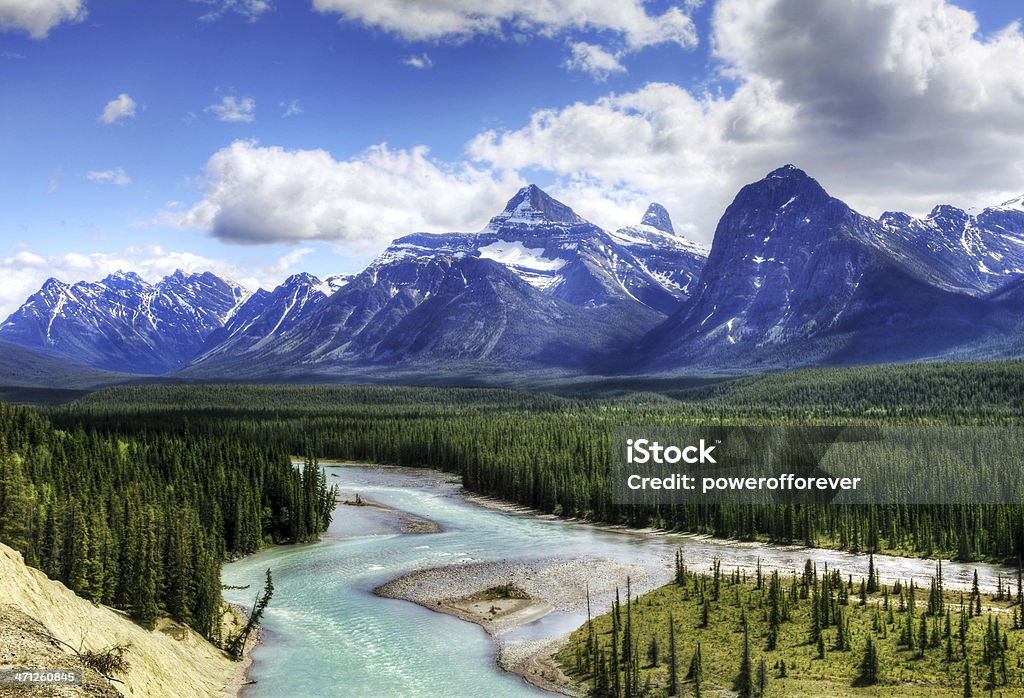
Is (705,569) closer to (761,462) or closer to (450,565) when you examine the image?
(450,565)

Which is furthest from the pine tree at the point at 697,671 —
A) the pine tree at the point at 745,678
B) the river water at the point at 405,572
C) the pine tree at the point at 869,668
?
the river water at the point at 405,572

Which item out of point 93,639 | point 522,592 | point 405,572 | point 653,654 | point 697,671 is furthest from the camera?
point 405,572

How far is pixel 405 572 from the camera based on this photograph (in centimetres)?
9900

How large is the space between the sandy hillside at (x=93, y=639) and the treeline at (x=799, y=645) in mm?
26275

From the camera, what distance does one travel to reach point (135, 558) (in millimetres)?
63812

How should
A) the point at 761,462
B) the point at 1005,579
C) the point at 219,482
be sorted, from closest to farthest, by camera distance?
the point at 1005,579 < the point at 219,482 < the point at 761,462

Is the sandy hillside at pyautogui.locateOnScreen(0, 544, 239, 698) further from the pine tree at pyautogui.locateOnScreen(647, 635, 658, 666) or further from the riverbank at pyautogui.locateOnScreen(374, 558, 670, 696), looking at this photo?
the pine tree at pyautogui.locateOnScreen(647, 635, 658, 666)

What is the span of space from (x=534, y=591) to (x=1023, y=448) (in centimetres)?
12061

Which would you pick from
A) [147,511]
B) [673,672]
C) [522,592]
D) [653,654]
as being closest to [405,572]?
[522,592]

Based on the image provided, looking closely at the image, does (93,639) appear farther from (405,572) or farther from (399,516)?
(399,516)

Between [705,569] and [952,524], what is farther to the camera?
[952,524]

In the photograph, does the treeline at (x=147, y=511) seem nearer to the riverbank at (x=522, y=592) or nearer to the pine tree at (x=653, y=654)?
the riverbank at (x=522, y=592)

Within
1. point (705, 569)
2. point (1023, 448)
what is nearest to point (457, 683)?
point (705, 569)

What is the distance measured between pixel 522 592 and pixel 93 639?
48347 mm
